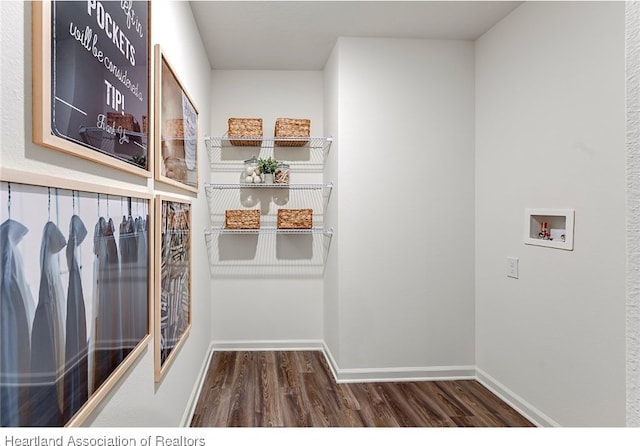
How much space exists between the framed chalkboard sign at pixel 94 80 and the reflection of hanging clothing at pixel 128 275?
202mm

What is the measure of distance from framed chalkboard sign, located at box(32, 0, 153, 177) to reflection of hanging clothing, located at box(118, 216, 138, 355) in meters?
0.20

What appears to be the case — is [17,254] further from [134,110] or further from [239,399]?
[239,399]

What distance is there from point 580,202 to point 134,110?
217 cm

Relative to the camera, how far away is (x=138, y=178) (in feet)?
4.71

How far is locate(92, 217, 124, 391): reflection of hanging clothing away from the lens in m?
1.05

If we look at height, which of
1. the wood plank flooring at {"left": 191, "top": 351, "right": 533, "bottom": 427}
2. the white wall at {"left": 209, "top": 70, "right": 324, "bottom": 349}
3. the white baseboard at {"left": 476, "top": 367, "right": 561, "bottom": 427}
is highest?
the white wall at {"left": 209, "top": 70, "right": 324, "bottom": 349}

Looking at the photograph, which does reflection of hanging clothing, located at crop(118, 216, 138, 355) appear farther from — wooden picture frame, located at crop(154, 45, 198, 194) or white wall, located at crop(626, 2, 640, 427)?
white wall, located at crop(626, 2, 640, 427)

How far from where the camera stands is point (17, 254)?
2.26 ft

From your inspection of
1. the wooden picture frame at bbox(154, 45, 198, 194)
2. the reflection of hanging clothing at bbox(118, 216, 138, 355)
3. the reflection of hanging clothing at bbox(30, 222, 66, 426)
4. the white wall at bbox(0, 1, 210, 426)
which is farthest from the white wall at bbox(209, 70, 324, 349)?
the reflection of hanging clothing at bbox(30, 222, 66, 426)

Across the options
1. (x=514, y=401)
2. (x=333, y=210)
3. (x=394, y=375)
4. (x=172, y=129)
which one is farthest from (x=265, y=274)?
(x=514, y=401)

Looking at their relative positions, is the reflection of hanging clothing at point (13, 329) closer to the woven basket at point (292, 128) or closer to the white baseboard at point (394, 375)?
the white baseboard at point (394, 375)

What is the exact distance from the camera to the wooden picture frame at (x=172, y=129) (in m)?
1.67

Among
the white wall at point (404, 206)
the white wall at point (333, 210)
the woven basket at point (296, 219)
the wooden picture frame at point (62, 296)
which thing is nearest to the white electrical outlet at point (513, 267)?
the white wall at point (404, 206)

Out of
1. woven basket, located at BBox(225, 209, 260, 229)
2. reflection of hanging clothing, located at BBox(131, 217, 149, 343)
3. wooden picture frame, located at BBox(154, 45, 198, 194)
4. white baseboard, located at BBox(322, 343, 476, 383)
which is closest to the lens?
reflection of hanging clothing, located at BBox(131, 217, 149, 343)
